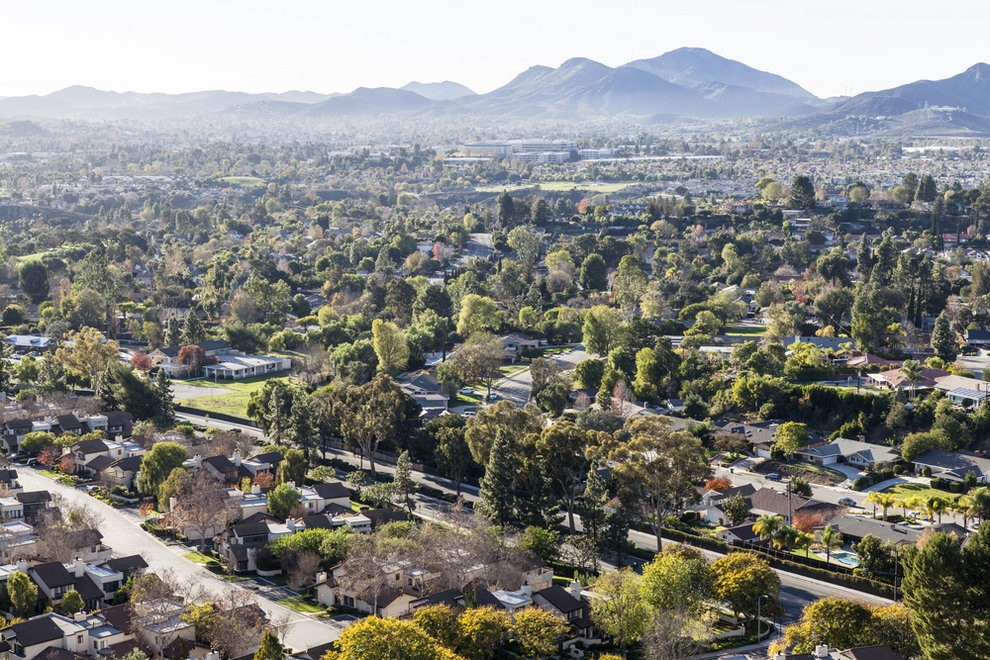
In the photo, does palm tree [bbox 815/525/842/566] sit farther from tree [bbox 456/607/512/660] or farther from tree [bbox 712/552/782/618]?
tree [bbox 456/607/512/660]

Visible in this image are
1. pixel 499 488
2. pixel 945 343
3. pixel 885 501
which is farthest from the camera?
pixel 945 343

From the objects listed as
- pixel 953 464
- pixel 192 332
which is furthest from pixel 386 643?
pixel 192 332

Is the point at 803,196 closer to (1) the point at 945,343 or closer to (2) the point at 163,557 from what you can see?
(1) the point at 945,343

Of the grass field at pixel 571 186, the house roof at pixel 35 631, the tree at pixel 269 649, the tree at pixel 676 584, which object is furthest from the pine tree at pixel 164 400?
the grass field at pixel 571 186

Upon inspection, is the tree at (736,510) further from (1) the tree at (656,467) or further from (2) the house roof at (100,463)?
(2) the house roof at (100,463)

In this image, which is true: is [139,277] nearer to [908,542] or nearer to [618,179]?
[908,542]

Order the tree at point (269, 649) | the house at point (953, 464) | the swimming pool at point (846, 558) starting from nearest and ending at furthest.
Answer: the tree at point (269, 649) < the swimming pool at point (846, 558) < the house at point (953, 464)
